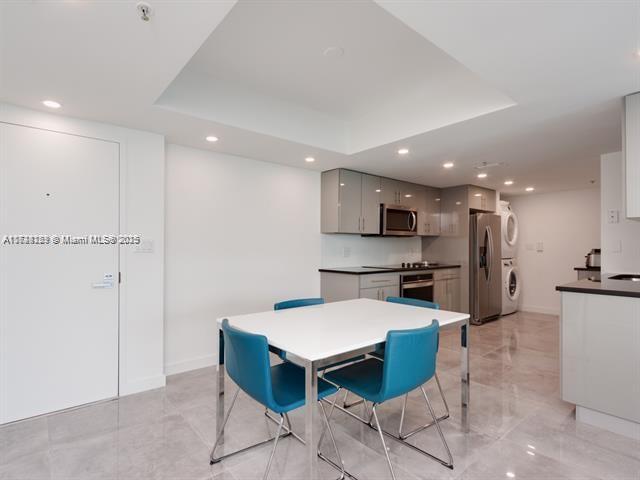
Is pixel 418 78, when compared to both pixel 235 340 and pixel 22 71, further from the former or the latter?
pixel 22 71

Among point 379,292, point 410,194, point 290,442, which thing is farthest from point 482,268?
point 290,442

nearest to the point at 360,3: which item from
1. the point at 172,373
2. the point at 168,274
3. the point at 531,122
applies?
the point at 531,122

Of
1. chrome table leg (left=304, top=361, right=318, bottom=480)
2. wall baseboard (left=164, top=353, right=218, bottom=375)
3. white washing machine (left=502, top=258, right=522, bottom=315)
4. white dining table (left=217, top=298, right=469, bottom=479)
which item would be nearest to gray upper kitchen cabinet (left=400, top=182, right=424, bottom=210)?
white washing machine (left=502, top=258, right=522, bottom=315)

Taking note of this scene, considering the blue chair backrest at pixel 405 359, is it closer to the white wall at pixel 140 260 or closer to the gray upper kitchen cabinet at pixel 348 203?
the white wall at pixel 140 260

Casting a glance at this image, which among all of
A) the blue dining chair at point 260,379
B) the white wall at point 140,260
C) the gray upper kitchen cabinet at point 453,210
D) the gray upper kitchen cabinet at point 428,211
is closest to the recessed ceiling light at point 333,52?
the white wall at point 140,260

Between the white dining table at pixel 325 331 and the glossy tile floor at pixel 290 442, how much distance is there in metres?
0.25

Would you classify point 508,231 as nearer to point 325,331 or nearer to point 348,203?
point 348,203

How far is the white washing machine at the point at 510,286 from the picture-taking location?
5762 millimetres

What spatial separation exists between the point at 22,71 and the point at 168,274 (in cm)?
185

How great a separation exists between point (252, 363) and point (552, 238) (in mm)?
6417

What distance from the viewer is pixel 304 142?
3.25 m

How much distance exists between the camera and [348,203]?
430 cm

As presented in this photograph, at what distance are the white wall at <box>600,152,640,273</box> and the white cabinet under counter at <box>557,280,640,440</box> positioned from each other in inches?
47.5

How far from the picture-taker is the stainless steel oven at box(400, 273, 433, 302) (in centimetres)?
457
